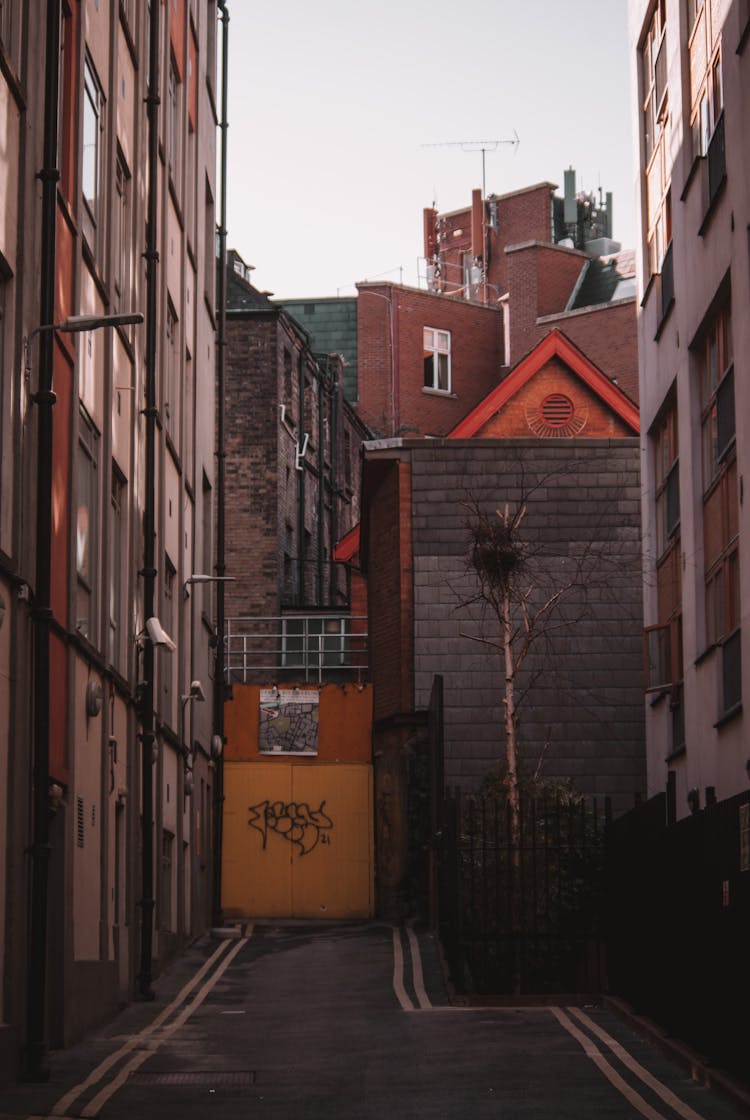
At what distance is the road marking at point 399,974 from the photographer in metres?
19.6

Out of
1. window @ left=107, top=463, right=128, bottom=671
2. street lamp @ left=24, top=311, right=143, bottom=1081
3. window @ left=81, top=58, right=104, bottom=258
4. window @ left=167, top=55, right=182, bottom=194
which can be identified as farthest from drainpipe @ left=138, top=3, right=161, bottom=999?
street lamp @ left=24, top=311, right=143, bottom=1081

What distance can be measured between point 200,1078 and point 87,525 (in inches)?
253

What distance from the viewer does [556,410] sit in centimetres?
3494

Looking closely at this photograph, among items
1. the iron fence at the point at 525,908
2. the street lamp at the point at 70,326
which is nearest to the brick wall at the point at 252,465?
the iron fence at the point at 525,908

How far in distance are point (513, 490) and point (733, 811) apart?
19.3m

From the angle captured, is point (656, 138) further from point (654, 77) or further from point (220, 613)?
point (220, 613)

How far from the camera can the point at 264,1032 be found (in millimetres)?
16891

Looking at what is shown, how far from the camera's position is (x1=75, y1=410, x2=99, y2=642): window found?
17.5 m

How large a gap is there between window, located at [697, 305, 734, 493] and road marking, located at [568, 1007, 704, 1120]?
20.0 feet

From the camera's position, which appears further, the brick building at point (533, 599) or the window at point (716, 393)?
the brick building at point (533, 599)

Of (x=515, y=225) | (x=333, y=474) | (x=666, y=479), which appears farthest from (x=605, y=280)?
(x=666, y=479)

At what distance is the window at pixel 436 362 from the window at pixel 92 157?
114ft

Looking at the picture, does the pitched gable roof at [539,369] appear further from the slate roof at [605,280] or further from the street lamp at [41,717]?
the street lamp at [41,717]

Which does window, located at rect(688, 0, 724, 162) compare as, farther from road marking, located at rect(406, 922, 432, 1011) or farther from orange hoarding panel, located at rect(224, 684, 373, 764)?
orange hoarding panel, located at rect(224, 684, 373, 764)
